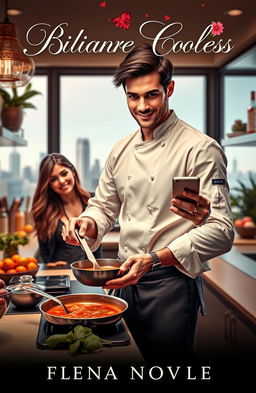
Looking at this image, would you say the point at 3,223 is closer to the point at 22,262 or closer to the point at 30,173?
the point at 30,173

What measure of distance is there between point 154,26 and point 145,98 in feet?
5.08

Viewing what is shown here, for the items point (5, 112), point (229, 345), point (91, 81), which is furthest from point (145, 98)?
point (91, 81)

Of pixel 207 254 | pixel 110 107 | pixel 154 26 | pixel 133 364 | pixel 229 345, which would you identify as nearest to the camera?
pixel 133 364

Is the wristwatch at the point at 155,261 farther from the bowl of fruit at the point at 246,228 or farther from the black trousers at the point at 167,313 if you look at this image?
the bowl of fruit at the point at 246,228

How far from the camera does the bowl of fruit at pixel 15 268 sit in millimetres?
1870

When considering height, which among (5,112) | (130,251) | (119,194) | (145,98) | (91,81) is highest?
(91,81)

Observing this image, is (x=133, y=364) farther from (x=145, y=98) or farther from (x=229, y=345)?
(x=229, y=345)

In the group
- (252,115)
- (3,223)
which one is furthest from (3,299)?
(3,223)

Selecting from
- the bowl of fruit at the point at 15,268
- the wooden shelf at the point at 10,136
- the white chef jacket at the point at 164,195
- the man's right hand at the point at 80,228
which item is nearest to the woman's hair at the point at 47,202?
the wooden shelf at the point at 10,136

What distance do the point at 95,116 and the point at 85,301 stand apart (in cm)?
239

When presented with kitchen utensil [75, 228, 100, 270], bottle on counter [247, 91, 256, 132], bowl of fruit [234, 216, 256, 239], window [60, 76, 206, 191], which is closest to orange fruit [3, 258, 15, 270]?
kitchen utensil [75, 228, 100, 270]

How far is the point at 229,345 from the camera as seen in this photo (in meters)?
2.11

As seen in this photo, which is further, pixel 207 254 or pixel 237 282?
pixel 237 282

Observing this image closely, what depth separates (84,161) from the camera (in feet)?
12.7
